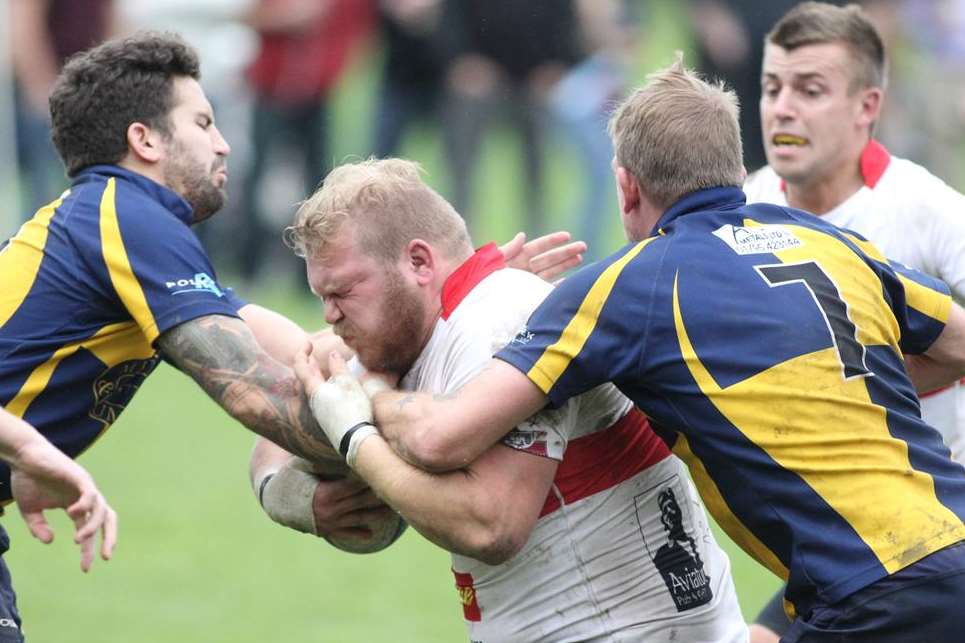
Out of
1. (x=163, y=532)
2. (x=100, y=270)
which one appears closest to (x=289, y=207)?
(x=163, y=532)

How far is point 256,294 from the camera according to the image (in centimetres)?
1627

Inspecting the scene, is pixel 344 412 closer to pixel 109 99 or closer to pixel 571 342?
pixel 571 342

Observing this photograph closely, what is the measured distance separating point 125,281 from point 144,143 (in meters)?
0.56

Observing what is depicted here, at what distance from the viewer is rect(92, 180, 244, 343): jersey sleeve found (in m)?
4.34

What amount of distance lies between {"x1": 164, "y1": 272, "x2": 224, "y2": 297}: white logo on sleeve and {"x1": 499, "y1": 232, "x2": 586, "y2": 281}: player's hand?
855 mm

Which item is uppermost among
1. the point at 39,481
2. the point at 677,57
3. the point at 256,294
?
the point at 677,57

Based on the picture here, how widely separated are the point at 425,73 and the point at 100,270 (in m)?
12.3

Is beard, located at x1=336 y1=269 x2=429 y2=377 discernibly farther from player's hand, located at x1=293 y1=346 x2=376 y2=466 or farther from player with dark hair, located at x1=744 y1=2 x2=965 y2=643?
player with dark hair, located at x1=744 y1=2 x2=965 y2=643

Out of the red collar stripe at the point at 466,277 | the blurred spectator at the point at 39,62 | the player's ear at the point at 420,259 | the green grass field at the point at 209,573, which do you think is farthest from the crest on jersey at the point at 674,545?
the blurred spectator at the point at 39,62

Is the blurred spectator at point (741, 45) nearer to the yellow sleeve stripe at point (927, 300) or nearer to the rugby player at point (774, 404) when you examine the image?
the yellow sleeve stripe at point (927, 300)

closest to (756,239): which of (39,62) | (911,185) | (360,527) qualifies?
(360,527)

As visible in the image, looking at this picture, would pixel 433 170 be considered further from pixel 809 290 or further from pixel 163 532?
pixel 809 290

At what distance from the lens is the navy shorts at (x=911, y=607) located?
352 centimetres

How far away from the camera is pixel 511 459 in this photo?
3691mm
